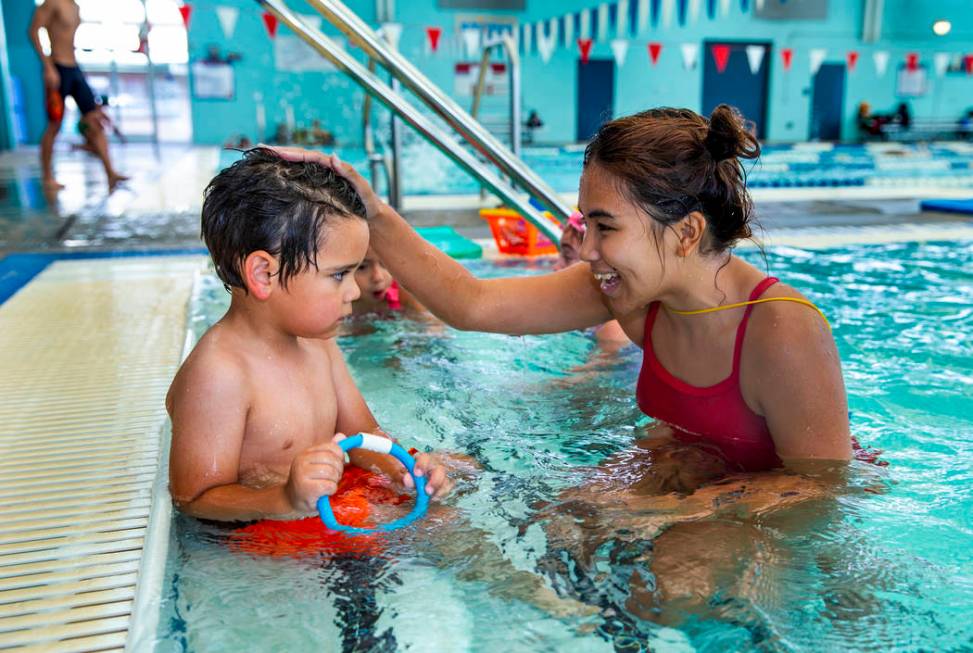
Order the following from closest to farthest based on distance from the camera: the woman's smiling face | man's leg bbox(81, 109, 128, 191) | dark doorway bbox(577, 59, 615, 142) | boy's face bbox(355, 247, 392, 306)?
the woman's smiling face < boy's face bbox(355, 247, 392, 306) < man's leg bbox(81, 109, 128, 191) < dark doorway bbox(577, 59, 615, 142)

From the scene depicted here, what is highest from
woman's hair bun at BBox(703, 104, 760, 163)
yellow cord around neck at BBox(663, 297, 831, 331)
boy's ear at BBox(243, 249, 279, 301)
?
woman's hair bun at BBox(703, 104, 760, 163)

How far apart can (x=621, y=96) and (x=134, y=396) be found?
19.1 metres

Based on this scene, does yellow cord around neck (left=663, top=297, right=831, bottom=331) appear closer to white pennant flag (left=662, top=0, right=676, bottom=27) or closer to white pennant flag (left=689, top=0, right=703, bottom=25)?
white pennant flag (left=662, top=0, right=676, bottom=27)

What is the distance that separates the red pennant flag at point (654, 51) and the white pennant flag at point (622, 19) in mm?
812

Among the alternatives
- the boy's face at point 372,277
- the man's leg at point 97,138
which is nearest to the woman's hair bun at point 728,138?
the boy's face at point 372,277

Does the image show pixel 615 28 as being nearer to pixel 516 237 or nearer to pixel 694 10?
pixel 694 10

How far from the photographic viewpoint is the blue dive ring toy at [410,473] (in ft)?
5.12

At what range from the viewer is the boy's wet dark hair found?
174cm

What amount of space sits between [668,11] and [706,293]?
19.1 meters

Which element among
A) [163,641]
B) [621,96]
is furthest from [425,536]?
[621,96]

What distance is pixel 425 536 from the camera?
1805 mm

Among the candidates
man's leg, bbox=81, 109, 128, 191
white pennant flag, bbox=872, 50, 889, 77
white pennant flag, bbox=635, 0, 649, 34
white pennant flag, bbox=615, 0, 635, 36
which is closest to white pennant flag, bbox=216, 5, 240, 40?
man's leg, bbox=81, 109, 128, 191

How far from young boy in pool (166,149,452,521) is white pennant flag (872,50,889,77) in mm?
19880

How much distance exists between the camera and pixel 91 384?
276 cm
